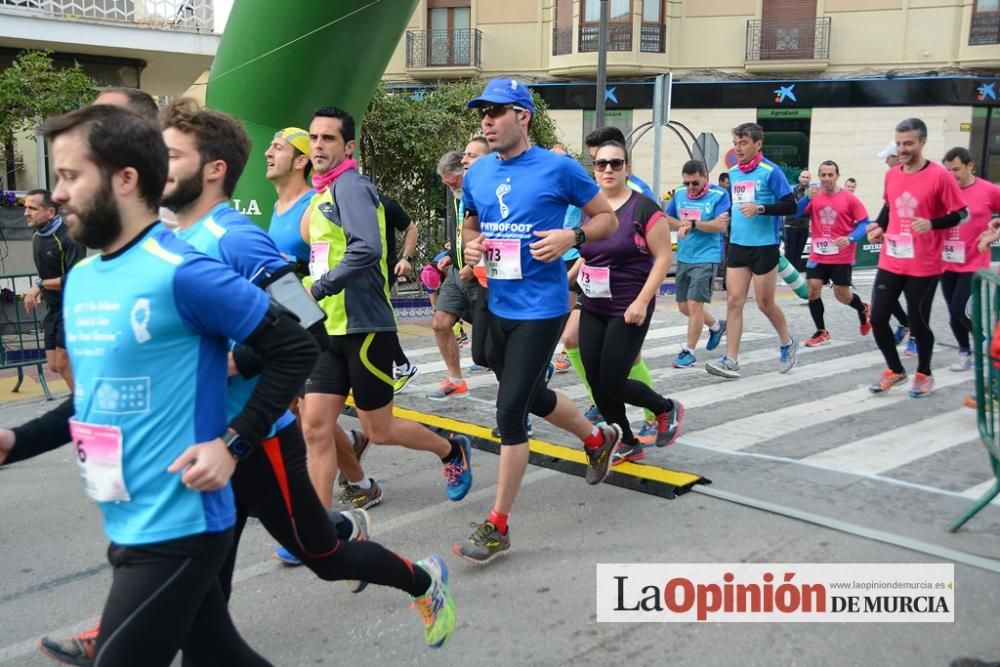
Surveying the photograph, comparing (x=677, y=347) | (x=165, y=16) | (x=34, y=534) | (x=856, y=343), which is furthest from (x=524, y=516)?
(x=165, y=16)

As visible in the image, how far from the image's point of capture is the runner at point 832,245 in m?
9.75

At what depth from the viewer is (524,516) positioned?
463cm

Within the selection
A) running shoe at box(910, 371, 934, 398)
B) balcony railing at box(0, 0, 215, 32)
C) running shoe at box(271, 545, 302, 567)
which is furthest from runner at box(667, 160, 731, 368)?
balcony railing at box(0, 0, 215, 32)

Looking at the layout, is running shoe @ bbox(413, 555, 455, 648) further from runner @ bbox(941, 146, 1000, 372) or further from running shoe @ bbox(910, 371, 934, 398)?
runner @ bbox(941, 146, 1000, 372)

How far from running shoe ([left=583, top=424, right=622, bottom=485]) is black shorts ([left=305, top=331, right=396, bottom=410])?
127cm

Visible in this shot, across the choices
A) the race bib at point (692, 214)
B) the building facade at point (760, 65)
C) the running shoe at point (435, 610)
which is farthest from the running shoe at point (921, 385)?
the building facade at point (760, 65)

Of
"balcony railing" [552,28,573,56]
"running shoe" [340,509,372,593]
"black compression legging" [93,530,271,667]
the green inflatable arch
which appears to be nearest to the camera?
"black compression legging" [93,530,271,667]

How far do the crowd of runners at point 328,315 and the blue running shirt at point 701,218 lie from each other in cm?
3

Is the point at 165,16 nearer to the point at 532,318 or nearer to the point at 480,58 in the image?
the point at 532,318

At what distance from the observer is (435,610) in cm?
304

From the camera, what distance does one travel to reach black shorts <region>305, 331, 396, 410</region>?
4.18 m

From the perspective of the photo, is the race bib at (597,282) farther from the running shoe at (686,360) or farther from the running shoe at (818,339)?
the running shoe at (818,339)

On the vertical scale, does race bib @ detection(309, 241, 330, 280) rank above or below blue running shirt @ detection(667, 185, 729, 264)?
above

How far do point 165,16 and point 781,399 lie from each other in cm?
1298
